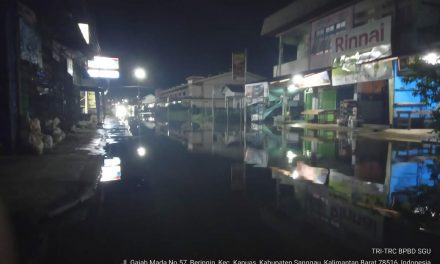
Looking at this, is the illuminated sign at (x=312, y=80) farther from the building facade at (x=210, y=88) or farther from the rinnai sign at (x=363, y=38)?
the building facade at (x=210, y=88)

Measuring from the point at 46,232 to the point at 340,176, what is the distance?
21.9 feet

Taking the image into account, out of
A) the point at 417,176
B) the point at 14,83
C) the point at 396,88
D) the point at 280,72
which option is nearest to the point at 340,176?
the point at 417,176

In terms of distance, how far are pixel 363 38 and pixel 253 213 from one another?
20.8 metres

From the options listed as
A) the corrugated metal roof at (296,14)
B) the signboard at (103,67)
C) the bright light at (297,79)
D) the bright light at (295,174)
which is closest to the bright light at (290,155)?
the bright light at (295,174)

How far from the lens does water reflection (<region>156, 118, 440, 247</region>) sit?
4.57 meters

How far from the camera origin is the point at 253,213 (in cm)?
516

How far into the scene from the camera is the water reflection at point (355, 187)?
457 cm

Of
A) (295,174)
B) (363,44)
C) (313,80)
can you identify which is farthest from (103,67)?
(295,174)

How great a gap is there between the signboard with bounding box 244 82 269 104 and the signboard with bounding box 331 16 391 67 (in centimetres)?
854

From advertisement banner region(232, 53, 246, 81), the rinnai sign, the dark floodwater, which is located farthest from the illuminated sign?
the dark floodwater

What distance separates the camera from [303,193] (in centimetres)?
635

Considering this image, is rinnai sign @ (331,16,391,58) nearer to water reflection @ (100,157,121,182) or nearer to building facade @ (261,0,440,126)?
building facade @ (261,0,440,126)

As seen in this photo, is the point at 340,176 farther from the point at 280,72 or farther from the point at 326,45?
the point at 280,72

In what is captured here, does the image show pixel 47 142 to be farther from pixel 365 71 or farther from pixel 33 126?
pixel 365 71
